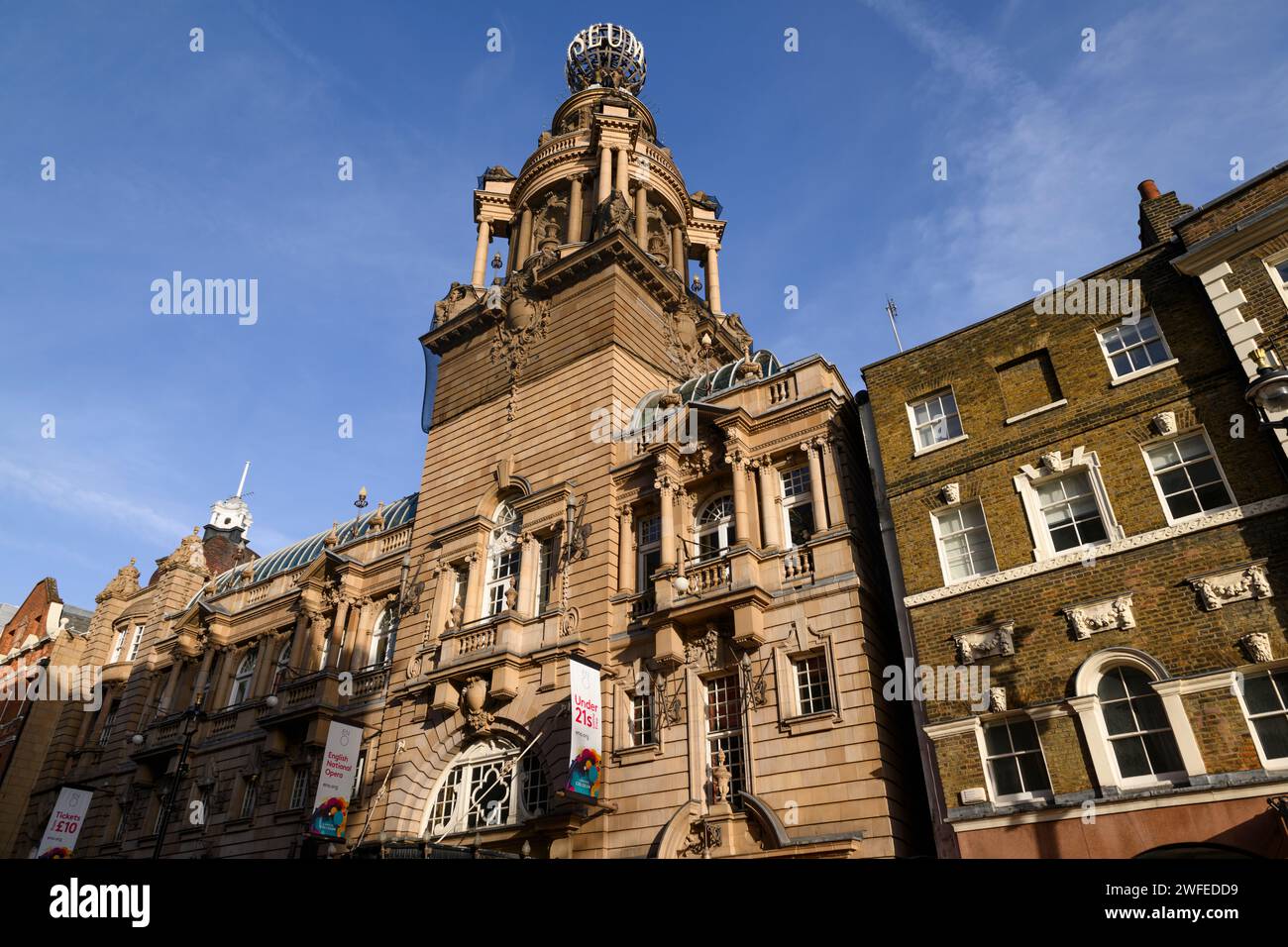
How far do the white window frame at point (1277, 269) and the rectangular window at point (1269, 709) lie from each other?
7677 mm

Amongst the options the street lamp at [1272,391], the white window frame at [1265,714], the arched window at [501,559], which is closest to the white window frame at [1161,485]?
the white window frame at [1265,714]

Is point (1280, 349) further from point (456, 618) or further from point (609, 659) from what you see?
point (456, 618)

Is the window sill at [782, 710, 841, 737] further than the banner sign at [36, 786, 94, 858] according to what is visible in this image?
No

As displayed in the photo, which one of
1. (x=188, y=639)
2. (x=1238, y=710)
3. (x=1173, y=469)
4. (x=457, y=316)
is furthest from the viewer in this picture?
(x=188, y=639)

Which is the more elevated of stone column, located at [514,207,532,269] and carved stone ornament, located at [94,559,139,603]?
stone column, located at [514,207,532,269]

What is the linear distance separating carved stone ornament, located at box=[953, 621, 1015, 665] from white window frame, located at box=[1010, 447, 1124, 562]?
1733 millimetres

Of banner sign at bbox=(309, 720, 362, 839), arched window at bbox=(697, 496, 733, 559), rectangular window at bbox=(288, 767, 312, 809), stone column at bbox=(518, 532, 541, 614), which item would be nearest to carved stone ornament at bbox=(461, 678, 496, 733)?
stone column at bbox=(518, 532, 541, 614)

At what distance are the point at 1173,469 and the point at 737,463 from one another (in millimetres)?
Result: 11227

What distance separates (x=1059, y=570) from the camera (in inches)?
680

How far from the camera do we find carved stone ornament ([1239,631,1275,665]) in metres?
14.3

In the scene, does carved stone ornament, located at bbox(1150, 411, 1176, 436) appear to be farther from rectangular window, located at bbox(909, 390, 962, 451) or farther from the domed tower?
the domed tower

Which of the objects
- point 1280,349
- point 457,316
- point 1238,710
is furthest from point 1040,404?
point 457,316

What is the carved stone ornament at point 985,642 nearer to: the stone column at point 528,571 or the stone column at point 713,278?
the stone column at point 528,571
